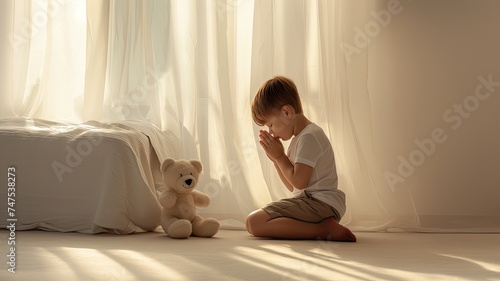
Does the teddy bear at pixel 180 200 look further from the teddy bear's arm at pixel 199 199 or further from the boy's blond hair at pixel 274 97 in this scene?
the boy's blond hair at pixel 274 97

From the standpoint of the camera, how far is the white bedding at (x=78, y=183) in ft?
8.13

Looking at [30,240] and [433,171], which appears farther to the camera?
[433,171]

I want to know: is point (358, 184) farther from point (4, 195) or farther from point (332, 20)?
point (4, 195)

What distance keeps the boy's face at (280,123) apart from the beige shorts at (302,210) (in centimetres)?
24

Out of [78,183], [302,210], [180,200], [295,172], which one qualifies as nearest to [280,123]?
[295,172]

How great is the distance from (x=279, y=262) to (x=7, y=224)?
1094mm

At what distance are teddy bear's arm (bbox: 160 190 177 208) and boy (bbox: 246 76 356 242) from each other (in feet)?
0.88

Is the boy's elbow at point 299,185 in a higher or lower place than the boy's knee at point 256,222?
higher

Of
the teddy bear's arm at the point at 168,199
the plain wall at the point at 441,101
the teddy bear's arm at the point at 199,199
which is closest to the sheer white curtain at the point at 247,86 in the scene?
the plain wall at the point at 441,101

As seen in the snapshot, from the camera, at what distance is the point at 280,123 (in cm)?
259

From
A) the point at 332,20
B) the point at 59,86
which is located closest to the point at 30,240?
the point at 59,86

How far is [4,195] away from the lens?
2.54 m

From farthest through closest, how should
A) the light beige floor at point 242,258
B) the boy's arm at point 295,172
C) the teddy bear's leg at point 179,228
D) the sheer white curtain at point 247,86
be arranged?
the sheer white curtain at point 247,86, the boy's arm at point 295,172, the teddy bear's leg at point 179,228, the light beige floor at point 242,258

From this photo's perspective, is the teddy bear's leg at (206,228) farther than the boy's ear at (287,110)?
No
